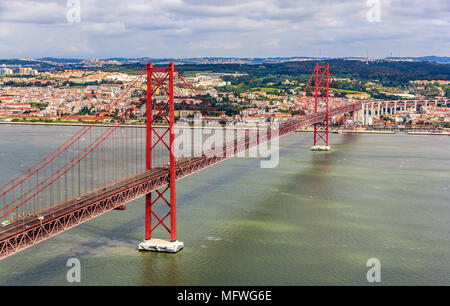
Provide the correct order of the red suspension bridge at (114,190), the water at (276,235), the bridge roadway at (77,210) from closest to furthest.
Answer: the bridge roadway at (77,210), the red suspension bridge at (114,190), the water at (276,235)

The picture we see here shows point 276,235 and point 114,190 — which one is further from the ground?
point 114,190

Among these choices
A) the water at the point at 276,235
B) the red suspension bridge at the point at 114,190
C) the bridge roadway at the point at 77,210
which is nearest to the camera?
the bridge roadway at the point at 77,210

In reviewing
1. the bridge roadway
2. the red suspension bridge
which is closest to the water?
the red suspension bridge

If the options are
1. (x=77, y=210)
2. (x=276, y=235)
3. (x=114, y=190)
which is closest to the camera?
(x=77, y=210)

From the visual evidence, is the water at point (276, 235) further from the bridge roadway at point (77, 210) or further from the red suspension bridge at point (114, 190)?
the bridge roadway at point (77, 210)

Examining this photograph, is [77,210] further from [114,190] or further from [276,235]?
[276,235]

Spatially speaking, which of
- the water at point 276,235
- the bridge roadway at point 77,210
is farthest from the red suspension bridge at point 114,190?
the water at point 276,235

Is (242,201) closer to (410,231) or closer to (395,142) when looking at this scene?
(410,231)

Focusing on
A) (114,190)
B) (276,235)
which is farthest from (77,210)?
(276,235)
